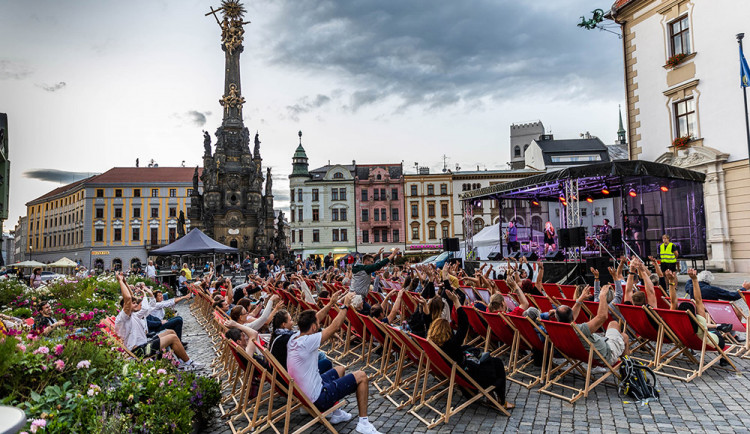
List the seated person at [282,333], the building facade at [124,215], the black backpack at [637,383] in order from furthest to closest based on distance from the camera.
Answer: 1. the building facade at [124,215]
2. the black backpack at [637,383]
3. the seated person at [282,333]

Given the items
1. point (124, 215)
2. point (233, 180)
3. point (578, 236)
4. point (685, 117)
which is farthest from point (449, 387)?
point (124, 215)

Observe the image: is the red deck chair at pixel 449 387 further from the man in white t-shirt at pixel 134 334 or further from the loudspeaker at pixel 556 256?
the loudspeaker at pixel 556 256

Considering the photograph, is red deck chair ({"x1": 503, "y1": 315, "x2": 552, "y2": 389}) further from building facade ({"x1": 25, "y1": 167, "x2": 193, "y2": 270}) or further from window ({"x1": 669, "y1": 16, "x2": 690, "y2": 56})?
building facade ({"x1": 25, "y1": 167, "x2": 193, "y2": 270})

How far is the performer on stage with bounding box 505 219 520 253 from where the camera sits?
23159 mm

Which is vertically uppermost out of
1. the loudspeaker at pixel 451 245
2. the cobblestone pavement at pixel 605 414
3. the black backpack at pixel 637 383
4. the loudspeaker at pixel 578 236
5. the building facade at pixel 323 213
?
the building facade at pixel 323 213

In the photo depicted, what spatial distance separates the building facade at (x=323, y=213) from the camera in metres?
54.7

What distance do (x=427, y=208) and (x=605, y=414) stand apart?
50.5m

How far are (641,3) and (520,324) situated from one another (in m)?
22.2

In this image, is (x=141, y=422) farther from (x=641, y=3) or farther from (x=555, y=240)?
(x=641, y=3)

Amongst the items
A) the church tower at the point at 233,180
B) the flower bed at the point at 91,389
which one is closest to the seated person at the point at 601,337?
the flower bed at the point at 91,389

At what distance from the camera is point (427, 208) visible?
55.1 m

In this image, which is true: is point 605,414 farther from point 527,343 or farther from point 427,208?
point 427,208

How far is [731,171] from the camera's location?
17875 millimetres

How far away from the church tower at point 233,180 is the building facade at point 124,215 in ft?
81.8
